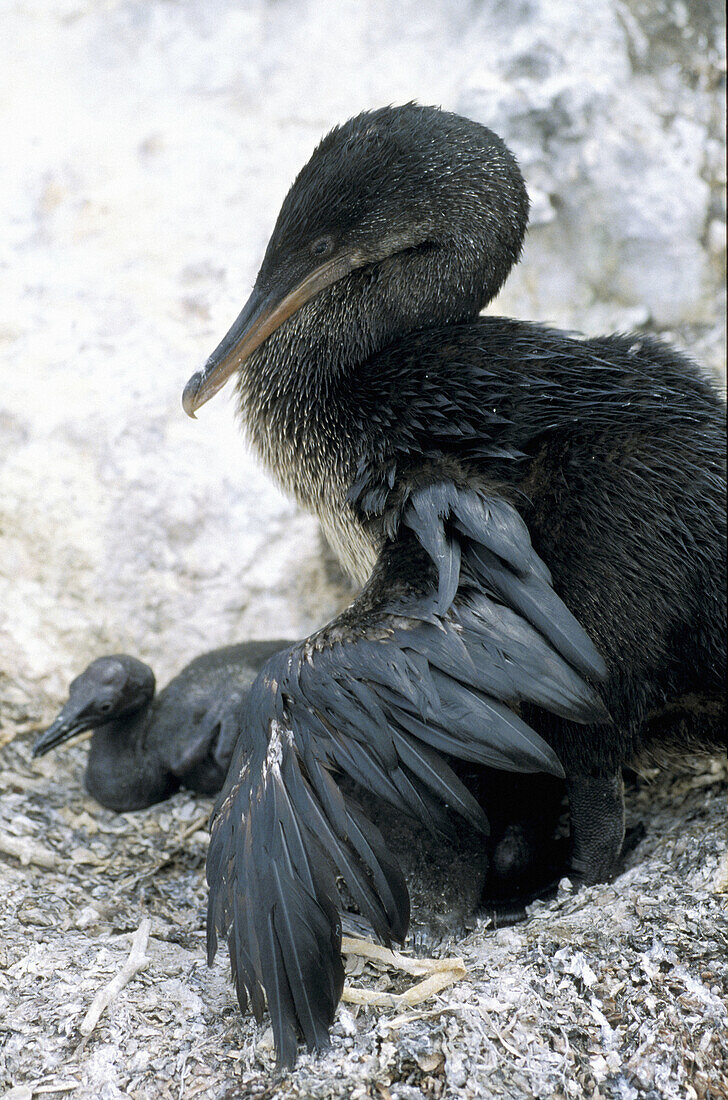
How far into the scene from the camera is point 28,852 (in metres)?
3.21

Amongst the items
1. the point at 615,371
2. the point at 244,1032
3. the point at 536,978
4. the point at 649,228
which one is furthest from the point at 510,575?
the point at 649,228

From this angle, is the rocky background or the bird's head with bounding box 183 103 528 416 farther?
the bird's head with bounding box 183 103 528 416

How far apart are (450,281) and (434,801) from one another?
164 centimetres

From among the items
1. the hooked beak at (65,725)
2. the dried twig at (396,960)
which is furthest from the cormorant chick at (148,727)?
the dried twig at (396,960)

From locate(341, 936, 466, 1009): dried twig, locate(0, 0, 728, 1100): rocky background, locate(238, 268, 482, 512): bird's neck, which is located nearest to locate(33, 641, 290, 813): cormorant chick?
locate(0, 0, 728, 1100): rocky background

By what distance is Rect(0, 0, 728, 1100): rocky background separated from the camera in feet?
7.97

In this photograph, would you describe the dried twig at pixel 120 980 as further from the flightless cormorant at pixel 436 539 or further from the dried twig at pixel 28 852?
the dried twig at pixel 28 852

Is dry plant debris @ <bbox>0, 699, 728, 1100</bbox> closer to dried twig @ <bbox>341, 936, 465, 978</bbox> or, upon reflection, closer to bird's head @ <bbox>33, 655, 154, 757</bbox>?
dried twig @ <bbox>341, 936, 465, 978</bbox>

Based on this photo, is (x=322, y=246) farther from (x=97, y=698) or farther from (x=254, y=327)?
(x=97, y=698)

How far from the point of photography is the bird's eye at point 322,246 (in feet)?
10.4

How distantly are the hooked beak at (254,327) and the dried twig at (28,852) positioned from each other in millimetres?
1444

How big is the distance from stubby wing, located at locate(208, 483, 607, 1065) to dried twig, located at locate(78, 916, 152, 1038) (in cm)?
30

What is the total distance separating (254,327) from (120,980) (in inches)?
75.0

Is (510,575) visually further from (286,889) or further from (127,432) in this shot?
(127,432)
